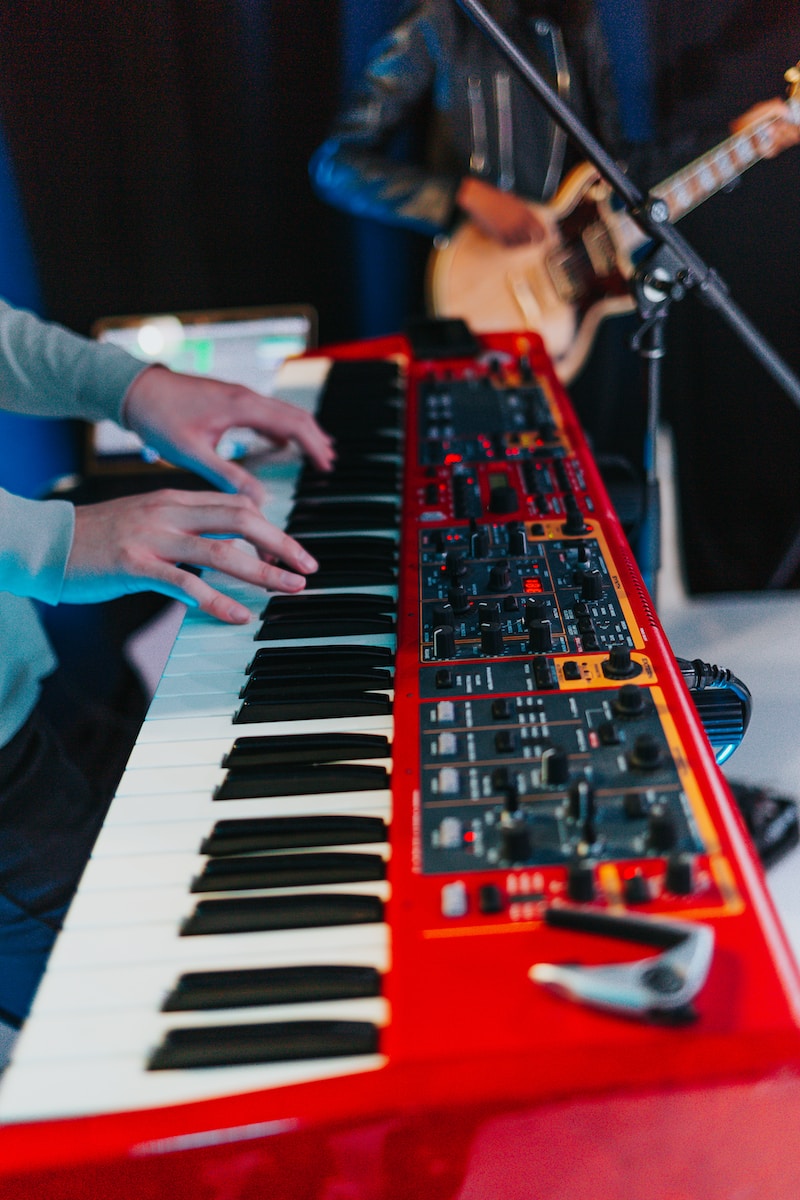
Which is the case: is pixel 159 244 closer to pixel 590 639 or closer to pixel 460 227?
pixel 460 227

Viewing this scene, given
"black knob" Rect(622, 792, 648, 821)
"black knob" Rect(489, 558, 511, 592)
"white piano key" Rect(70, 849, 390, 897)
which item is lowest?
"black knob" Rect(622, 792, 648, 821)

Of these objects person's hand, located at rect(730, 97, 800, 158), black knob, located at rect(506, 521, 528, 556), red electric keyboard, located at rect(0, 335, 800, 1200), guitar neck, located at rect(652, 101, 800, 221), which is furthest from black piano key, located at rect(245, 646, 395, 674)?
person's hand, located at rect(730, 97, 800, 158)

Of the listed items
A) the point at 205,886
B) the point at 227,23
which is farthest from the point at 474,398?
the point at 227,23

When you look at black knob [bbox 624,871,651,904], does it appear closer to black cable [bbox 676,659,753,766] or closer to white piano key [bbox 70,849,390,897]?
white piano key [bbox 70,849,390,897]

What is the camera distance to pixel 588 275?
316 cm

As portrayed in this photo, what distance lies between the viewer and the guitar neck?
2.74m

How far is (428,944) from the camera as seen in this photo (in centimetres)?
76

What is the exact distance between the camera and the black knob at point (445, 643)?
3.67 feet

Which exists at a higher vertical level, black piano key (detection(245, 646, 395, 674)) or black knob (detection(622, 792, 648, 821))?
black piano key (detection(245, 646, 395, 674))

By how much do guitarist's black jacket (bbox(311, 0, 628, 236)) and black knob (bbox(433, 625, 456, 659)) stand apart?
238cm

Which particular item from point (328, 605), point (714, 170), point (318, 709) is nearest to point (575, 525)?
point (328, 605)

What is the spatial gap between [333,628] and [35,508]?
0.39 meters

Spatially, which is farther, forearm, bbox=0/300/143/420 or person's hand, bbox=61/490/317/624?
forearm, bbox=0/300/143/420

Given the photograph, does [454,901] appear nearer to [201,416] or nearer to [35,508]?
[35,508]
